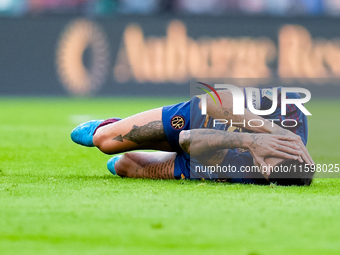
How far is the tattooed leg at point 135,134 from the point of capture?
3.15m

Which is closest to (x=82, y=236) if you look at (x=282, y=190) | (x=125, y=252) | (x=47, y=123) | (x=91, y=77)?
(x=125, y=252)

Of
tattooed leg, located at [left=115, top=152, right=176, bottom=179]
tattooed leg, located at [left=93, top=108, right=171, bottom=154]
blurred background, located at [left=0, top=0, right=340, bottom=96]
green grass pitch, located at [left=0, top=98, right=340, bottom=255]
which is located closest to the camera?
green grass pitch, located at [left=0, top=98, right=340, bottom=255]

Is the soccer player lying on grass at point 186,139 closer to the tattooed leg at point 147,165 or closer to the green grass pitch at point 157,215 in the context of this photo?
the tattooed leg at point 147,165

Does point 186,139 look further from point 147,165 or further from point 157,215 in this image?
point 157,215

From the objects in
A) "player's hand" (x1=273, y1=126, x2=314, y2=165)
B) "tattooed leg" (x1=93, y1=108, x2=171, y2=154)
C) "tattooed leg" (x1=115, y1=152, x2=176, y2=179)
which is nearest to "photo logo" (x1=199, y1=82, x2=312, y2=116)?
"player's hand" (x1=273, y1=126, x2=314, y2=165)

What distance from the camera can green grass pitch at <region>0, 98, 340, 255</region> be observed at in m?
1.77

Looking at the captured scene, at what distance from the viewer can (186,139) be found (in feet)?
9.82

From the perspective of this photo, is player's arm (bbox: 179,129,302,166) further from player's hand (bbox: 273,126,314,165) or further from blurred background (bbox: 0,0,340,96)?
blurred background (bbox: 0,0,340,96)

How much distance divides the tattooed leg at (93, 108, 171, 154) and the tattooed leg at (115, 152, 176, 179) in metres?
0.09

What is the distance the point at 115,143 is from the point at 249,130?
0.77 meters

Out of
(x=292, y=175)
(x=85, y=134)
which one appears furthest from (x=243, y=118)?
(x=85, y=134)

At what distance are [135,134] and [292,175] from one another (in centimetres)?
89

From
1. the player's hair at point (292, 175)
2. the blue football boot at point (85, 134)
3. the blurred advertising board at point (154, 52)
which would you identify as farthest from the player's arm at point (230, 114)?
the blurred advertising board at point (154, 52)

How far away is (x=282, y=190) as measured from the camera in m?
2.83
